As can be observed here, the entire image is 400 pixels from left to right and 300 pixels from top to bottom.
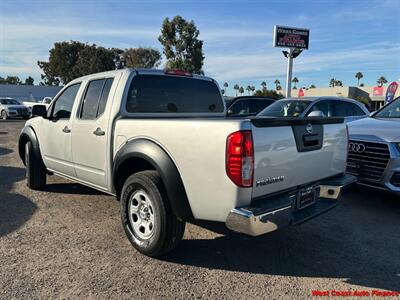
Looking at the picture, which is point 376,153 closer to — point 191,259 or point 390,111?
point 390,111

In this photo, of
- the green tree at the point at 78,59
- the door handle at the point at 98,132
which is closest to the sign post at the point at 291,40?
the door handle at the point at 98,132

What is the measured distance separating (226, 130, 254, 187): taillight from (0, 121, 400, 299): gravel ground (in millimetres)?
1014

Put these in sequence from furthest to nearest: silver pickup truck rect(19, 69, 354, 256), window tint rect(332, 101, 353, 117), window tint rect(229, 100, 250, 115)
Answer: window tint rect(229, 100, 250, 115) < window tint rect(332, 101, 353, 117) < silver pickup truck rect(19, 69, 354, 256)

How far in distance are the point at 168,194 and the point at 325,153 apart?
5.82ft

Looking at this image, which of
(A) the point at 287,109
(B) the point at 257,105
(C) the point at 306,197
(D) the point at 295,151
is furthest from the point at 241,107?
(D) the point at 295,151

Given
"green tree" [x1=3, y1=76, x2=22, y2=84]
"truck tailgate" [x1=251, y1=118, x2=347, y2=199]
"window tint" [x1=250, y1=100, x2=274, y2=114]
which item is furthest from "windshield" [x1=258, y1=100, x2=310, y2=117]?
"green tree" [x1=3, y1=76, x2=22, y2=84]

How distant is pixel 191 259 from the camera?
13.3ft

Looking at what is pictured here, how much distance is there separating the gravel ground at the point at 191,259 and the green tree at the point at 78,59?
204ft

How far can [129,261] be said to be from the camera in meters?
3.94

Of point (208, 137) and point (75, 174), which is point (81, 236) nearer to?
point (75, 174)

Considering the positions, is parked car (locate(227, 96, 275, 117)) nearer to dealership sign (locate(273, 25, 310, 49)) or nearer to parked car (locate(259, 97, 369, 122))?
Answer: parked car (locate(259, 97, 369, 122))

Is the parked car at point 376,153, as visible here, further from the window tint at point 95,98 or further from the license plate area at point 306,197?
the window tint at point 95,98

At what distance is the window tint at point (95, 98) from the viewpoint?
4.87 m

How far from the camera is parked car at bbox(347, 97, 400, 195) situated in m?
5.41
